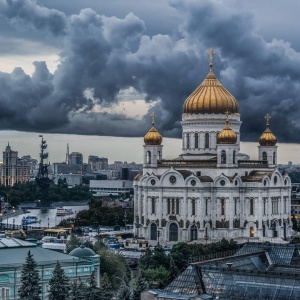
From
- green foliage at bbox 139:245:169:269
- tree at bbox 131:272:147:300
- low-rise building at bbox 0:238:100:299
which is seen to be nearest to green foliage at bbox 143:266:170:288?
green foliage at bbox 139:245:169:269

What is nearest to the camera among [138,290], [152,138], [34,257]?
[138,290]

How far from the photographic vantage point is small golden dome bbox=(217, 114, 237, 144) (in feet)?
259

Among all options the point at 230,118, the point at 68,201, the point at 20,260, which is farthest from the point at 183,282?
the point at 68,201

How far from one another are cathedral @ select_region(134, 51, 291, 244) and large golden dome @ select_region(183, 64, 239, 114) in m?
0.62

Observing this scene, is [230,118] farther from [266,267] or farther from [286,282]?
[286,282]

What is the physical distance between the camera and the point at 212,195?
78.6 meters

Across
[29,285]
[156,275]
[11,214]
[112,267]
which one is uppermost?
[11,214]

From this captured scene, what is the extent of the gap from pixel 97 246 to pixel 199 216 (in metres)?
19.0

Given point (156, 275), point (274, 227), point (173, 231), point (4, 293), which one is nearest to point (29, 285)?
point (4, 293)

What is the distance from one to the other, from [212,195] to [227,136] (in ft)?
15.5

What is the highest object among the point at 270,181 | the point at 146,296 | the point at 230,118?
the point at 230,118

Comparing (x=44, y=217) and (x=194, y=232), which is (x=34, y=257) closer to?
(x=194, y=232)

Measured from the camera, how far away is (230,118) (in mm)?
84125

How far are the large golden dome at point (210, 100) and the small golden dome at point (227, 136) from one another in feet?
13.9
